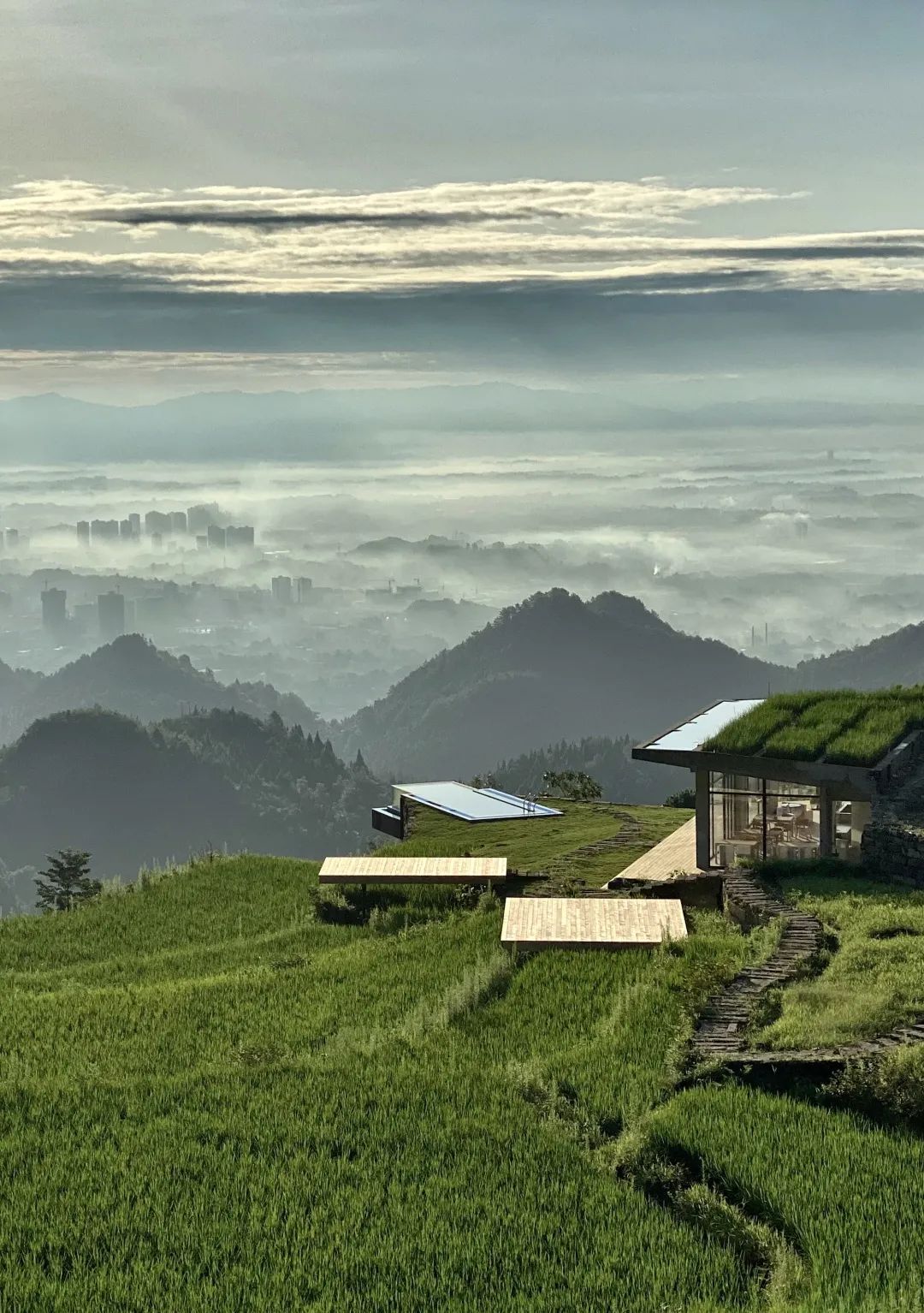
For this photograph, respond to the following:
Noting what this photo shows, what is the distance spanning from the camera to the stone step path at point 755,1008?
600 inches

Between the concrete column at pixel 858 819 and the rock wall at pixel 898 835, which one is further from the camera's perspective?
the concrete column at pixel 858 819

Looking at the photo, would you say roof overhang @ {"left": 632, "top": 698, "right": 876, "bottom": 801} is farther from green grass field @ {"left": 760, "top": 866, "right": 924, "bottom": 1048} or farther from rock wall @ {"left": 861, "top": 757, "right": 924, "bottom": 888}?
green grass field @ {"left": 760, "top": 866, "right": 924, "bottom": 1048}

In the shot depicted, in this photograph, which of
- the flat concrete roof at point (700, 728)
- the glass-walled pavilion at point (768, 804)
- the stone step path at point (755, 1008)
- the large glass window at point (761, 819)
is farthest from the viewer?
the flat concrete roof at point (700, 728)

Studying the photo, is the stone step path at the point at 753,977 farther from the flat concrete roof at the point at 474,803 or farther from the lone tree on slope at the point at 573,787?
the lone tree on slope at the point at 573,787

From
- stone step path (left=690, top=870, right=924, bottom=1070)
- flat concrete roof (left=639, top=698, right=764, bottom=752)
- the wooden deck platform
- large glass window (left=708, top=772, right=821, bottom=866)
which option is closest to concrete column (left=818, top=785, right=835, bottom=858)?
large glass window (left=708, top=772, right=821, bottom=866)

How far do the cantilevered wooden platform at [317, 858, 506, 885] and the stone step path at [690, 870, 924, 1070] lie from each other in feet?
24.8

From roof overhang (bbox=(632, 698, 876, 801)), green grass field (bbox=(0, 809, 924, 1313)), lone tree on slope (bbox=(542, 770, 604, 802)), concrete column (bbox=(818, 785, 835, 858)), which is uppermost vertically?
roof overhang (bbox=(632, 698, 876, 801))

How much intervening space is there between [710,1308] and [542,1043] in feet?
22.7

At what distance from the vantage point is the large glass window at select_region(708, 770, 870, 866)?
28609 mm

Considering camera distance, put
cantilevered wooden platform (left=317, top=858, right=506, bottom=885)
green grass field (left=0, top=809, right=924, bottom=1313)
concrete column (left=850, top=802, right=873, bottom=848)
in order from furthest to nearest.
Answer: cantilevered wooden platform (left=317, top=858, right=506, bottom=885) → concrete column (left=850, top=802, right=873, bottom=848) → green grass field (left=0, top=809, right=924, bottom=1313)

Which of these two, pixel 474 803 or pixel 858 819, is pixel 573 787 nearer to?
pixel 474 803

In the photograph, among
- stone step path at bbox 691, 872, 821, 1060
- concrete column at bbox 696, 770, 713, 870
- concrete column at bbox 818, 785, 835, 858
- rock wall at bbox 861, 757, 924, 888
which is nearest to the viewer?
stone step path at bbox 691, 872, 821, 1060

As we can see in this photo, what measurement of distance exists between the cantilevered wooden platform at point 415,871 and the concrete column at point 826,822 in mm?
6761

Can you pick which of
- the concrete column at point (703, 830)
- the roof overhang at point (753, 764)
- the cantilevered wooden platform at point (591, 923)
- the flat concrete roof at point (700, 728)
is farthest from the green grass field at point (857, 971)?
the flat concrete roof at point (700, 728)
